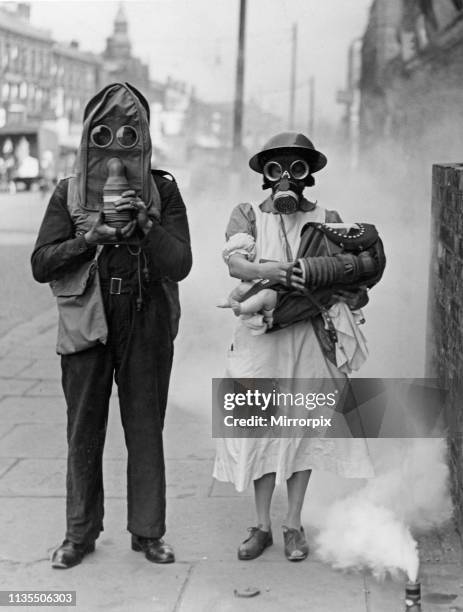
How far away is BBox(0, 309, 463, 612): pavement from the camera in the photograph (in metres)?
3.84

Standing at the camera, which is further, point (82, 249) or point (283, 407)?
point (283, 407)

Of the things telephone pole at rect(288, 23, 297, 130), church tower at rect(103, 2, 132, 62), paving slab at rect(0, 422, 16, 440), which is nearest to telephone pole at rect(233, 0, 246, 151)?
telephone pole at rect(288, 23, 297, 130)

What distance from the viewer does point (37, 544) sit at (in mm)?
4391

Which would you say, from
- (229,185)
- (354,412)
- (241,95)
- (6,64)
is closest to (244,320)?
(354,412)

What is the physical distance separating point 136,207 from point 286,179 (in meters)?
0.61

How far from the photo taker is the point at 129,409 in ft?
13.6

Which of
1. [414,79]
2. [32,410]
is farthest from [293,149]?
[414,79]

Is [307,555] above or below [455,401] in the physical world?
below

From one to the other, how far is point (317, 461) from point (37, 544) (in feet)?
3.84

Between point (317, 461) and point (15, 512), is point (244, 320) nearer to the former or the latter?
point (317, 461)

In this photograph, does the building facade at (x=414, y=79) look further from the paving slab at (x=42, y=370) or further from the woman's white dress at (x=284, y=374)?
the woman's white dress at (x=284, y=374)

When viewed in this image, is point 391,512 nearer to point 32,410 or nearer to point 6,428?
point 6,428

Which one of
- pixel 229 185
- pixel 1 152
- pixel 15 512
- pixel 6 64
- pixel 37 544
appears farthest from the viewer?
pixel 1 152

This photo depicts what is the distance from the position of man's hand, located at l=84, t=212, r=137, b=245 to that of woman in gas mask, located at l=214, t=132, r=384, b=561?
0.47 metres
